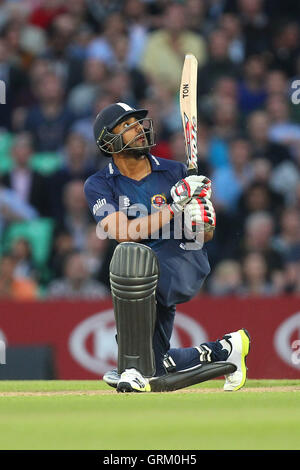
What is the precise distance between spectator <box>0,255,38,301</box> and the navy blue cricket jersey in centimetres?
351

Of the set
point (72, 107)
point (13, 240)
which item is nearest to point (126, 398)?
point (13, 240)

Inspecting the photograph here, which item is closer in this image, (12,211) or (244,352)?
(244,352)

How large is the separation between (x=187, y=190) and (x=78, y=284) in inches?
152

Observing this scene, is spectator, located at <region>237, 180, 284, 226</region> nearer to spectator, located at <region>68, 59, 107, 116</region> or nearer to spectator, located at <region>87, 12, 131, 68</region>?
spectator, located at <region>68, 59, 107, 116</region>

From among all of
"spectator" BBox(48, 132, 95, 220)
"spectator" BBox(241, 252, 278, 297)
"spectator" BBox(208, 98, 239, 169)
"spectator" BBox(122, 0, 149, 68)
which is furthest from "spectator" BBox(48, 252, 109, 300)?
"spectator" BBox(122, 0, 149, 68)

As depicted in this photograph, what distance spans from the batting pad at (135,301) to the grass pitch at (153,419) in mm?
238

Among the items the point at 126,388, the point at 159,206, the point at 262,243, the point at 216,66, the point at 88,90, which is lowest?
the point at 126,388

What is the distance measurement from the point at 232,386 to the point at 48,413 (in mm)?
1544

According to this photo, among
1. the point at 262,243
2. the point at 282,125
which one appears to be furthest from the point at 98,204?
the point at 282,125

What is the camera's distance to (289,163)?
33.5ft

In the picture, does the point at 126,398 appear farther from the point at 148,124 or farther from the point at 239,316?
the point at 239,316

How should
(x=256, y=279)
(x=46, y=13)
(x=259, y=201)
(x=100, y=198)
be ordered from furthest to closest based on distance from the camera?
(x=46, y=13)
(x=259, y=201)
(x=256, y=279)
(x=100, y=198)

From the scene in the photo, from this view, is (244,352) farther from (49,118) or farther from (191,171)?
(49,118)

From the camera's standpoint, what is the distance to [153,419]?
4.75 meters
